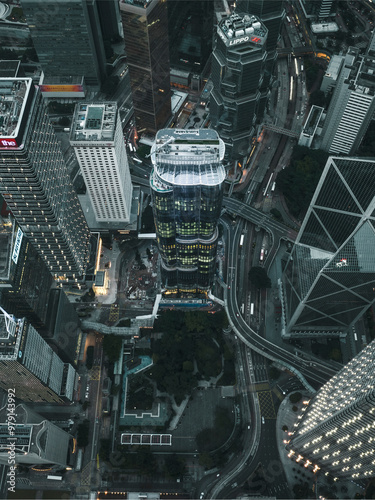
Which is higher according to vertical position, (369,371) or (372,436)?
(369,371)

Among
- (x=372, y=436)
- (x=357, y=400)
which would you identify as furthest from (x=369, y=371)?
(x=372, y=436)

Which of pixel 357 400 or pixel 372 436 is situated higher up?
pixel 357 400

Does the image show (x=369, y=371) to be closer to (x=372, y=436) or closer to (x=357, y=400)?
(x=357, y=400)
